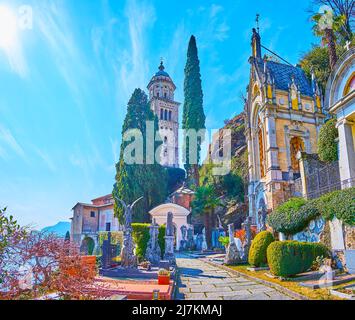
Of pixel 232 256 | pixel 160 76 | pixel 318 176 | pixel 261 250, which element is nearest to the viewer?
pixel 261 250

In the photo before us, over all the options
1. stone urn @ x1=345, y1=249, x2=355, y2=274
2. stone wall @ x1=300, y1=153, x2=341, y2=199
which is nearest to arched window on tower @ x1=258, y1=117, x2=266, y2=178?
stone wall @ x1=300, y1=153, x2=341, y2=199

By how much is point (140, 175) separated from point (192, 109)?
50.1ft

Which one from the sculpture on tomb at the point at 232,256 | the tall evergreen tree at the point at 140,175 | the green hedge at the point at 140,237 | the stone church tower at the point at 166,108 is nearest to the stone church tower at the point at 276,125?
the sculpture on tomb at the point at 232,256

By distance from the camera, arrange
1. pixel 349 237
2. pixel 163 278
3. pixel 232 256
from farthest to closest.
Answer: pixel 232 256, pixel 349 237, pixel 163 278

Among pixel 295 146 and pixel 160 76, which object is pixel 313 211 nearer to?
pixel 295 146

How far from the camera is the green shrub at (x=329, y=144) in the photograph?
14665 millimetres

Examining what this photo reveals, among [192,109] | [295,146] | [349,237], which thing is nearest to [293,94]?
[295,146]

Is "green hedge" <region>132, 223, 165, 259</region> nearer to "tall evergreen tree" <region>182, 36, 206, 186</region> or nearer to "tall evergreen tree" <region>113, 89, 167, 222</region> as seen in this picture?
"tall evergreen tree" <region>113, 89, 167, 222</region>

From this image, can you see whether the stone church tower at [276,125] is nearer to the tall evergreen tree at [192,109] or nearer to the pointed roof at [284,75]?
the pointed roof at [284,75]

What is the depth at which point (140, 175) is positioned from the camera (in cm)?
3394

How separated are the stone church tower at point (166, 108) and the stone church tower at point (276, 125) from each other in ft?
117

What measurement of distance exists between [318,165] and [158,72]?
51.0 meters

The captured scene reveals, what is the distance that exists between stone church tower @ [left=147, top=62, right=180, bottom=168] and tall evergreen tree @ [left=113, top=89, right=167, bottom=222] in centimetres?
2119
